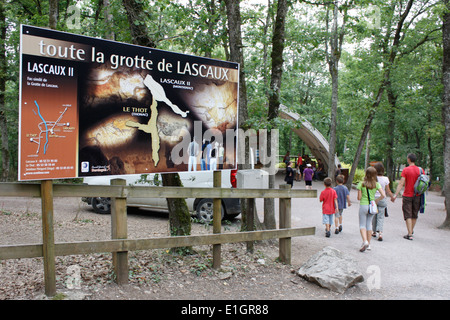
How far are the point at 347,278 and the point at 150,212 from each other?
7566mm

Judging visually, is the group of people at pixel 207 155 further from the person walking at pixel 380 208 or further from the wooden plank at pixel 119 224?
the person walking at pixel 380 208

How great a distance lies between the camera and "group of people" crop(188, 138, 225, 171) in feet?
17.6

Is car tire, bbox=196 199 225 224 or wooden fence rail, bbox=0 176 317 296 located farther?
car tire, bbox=196 199 225 224

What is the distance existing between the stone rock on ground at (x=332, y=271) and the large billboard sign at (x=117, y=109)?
1933mm

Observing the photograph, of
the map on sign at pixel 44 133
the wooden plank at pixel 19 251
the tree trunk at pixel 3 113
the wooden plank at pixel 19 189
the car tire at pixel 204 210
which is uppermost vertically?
the tree trunk at pixel 3 113

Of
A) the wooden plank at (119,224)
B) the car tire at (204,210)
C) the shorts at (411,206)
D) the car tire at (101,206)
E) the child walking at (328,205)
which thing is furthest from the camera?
the car tire at (101,206)

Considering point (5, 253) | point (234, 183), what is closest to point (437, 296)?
point (234, 183)

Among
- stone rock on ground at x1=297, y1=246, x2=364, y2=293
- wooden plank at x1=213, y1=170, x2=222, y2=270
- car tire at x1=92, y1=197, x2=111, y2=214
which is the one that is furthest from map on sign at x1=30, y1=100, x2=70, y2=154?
car tire at x1=92, y1=197, x2=111, y2=214

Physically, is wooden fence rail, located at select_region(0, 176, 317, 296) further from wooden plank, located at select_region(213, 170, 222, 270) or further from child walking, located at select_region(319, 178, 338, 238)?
child walking, located at select_region(319, 178, 338, 238)

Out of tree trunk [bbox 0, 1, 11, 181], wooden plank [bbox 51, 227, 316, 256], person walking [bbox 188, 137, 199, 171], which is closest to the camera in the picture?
wooden plank [bbox 51, 227, 316, 256]

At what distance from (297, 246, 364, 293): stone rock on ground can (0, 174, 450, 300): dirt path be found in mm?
110

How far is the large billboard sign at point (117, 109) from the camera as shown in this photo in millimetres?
3869

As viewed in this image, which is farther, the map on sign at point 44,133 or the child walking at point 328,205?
the child walking at point 328,205

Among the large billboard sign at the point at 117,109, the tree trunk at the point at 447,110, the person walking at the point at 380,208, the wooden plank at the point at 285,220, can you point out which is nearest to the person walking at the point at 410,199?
the person walking at the point at 380,208
